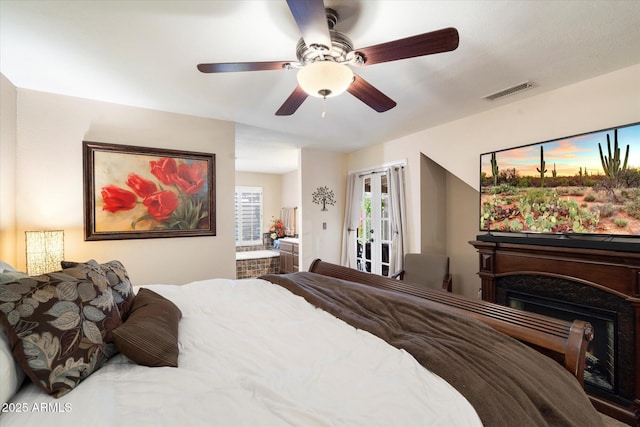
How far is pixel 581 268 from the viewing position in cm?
216

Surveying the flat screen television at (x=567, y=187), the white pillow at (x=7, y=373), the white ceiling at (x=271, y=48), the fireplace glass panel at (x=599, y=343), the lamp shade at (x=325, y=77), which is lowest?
the fireplace glass panel at (x=599, y=343)

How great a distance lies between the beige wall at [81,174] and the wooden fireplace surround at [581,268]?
2.83m

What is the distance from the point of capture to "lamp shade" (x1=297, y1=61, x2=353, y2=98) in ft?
4.91

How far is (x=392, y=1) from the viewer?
57.4 inches

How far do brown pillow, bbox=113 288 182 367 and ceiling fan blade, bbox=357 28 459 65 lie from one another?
5.49 ft

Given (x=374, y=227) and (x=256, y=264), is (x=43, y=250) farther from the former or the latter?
(x=374, y=227)

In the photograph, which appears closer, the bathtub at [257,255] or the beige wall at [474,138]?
the beige wall at [474,138]

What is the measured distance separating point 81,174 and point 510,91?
4.07 metres

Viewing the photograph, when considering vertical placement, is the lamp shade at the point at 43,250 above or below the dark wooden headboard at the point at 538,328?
above

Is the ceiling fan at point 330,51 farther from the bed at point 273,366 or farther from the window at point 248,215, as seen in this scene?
the window at point 248,215

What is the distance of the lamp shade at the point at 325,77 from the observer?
1.50 m

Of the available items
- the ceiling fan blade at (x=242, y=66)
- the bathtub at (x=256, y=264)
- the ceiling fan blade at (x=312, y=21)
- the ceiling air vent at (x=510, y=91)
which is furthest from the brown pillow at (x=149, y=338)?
the bathtub at (x=256, y=264)

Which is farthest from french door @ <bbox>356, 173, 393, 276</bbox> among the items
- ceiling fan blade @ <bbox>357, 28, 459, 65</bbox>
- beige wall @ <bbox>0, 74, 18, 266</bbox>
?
beige wall @ <bbox>0, 74, 18, 266</bbox>

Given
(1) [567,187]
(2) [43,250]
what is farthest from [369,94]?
(2) [43,250]
